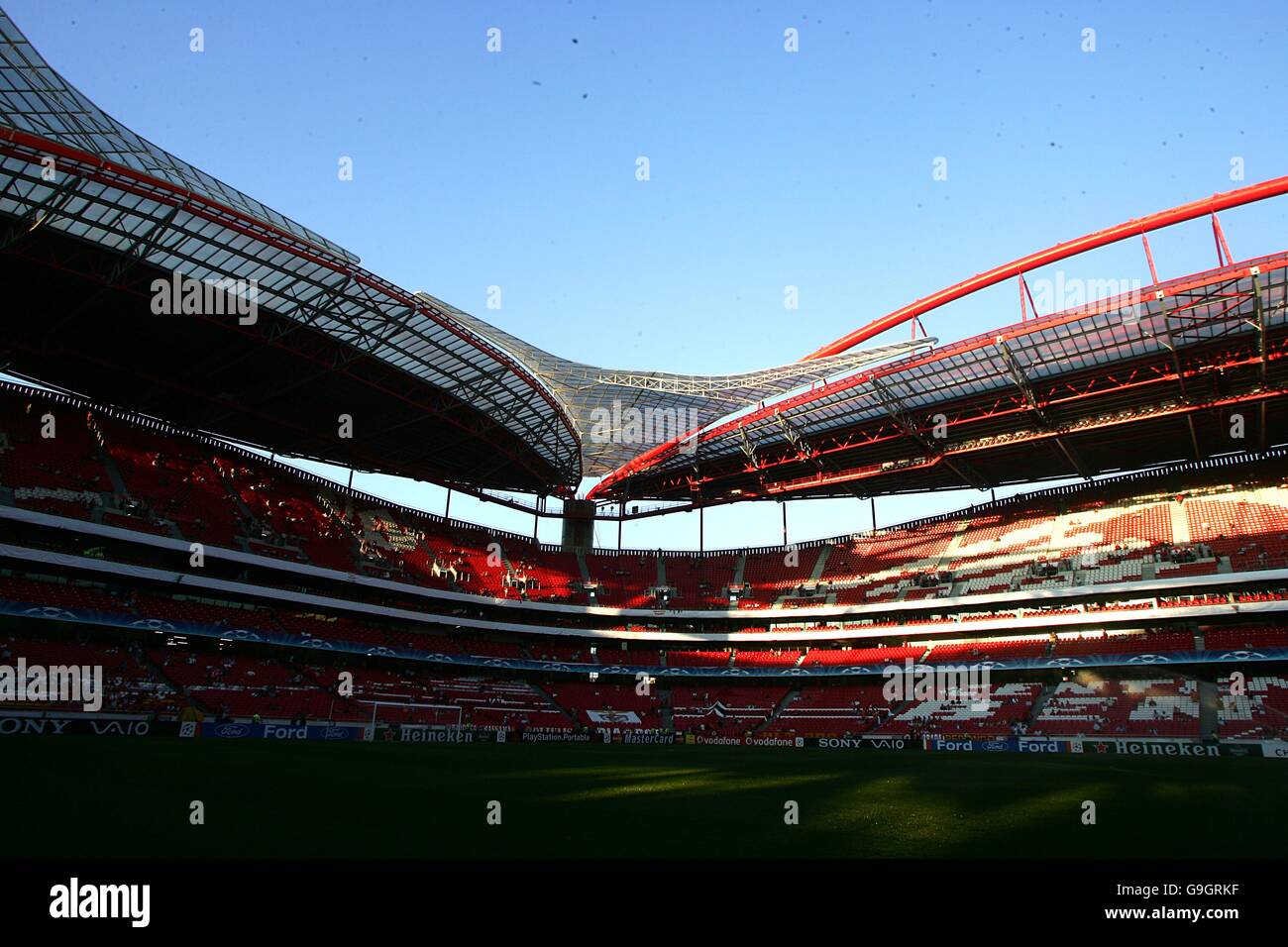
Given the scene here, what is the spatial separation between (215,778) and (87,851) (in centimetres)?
738

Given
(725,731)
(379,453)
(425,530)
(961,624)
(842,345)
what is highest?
(842,345)

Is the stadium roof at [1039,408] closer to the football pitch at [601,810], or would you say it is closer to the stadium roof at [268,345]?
the stadium roof at [268,345]

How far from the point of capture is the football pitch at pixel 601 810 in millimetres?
8523

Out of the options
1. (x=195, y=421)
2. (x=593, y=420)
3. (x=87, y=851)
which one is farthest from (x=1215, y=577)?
(x=195, y=421)

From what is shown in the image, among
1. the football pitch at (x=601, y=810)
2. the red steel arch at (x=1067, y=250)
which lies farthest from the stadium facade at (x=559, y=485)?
the football pitch at (x=601, y=810)

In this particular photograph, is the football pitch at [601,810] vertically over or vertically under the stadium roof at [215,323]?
under

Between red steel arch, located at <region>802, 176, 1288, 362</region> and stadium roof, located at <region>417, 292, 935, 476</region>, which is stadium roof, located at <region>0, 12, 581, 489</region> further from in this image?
red steel arch, located at <region>802, 176, 1288, 362</region>

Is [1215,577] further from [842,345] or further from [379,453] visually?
[379,453]

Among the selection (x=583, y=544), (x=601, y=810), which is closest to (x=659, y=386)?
(x=583, y=544)

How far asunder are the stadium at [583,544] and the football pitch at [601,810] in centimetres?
33

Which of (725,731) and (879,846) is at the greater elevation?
(879,846)

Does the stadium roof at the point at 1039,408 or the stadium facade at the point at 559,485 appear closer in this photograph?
the stadium facade at the point at 559,485
